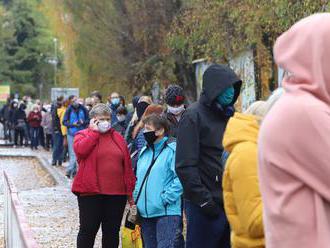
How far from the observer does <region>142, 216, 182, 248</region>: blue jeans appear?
817 centimetres

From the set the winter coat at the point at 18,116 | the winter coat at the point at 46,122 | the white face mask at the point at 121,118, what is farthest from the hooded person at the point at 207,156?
the winter coat at the point at 18,116

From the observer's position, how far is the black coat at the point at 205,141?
693 cm

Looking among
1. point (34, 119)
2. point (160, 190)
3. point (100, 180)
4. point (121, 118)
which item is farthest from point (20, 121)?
point (160, 190)

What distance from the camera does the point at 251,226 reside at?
453 cm

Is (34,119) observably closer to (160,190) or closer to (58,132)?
(58,132)

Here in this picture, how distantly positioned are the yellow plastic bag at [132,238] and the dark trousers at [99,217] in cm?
21

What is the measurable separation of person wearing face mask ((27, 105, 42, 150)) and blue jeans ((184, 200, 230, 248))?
1194 inches

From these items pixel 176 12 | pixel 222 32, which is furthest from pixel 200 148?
pixel 176 12

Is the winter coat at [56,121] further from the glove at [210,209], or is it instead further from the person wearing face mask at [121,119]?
the glove at [210,209]

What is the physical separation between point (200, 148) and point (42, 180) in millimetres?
16350

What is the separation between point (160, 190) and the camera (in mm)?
8242

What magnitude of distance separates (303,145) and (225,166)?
51.2 inches

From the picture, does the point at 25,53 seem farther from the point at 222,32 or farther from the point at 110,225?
the point at 110,225

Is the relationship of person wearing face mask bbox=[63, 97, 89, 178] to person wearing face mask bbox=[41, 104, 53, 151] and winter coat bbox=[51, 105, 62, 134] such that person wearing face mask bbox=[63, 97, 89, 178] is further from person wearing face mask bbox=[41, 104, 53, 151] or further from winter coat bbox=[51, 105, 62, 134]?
person wearing face mask bbox=[41, 104, 53, 151]
